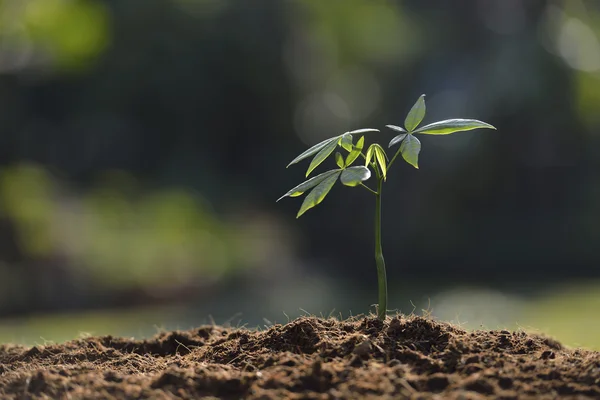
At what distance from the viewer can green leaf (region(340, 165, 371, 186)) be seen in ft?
4.65

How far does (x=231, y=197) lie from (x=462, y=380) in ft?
24.6

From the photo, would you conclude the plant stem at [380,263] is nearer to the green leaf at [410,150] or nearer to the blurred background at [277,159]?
the green leaf at [410,150]

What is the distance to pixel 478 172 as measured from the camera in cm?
831

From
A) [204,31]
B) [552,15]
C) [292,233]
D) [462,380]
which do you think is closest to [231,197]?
[292,233]

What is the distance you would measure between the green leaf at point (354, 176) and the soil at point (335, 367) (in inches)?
12.1

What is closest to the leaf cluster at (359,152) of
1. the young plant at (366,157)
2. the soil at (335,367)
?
the young plant at (366,157)

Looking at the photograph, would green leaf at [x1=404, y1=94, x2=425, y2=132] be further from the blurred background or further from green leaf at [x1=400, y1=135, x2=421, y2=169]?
the blurred background

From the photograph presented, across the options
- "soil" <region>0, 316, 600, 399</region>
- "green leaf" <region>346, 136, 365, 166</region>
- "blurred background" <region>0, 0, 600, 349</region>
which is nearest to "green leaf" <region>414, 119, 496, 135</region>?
"green leaf" <region>346, 136, 365, 166</region>

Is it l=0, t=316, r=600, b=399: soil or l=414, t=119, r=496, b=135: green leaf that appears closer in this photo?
l=0, t=316, r=600, b=399: soil

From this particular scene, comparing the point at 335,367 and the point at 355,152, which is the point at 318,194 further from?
the point at 335,367

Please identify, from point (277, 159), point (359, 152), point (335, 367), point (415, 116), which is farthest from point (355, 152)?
point (277, 159)

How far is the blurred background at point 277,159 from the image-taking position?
638cm

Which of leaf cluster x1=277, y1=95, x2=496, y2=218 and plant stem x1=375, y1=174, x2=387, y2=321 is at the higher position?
leaf cluster x1=277, y1=95, x2=496, y2=218

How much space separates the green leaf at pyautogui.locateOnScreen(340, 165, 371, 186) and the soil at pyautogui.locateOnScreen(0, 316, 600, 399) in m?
0.31
